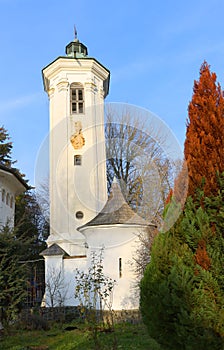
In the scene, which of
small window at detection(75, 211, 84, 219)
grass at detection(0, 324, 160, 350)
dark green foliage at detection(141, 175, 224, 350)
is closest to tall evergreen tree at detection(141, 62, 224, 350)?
dark green foliage at detection(141, 175, 224, 350)

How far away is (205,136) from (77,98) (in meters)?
17.8

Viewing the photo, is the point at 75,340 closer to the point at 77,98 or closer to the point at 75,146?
the point at 75,146

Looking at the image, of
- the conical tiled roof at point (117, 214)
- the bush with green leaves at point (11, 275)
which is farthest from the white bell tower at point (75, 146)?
the bush with green leaves at point (11, 275)

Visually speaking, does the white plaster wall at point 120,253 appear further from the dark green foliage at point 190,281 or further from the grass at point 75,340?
the dark green foliage at point 190,281

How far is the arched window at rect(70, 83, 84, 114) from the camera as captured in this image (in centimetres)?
2258

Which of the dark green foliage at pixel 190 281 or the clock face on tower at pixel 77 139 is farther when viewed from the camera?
the clock face on tower at pixel 77 139

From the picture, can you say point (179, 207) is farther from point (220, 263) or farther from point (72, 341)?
point (72, 341)

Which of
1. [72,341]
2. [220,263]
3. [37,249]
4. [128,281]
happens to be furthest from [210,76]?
[37,249]

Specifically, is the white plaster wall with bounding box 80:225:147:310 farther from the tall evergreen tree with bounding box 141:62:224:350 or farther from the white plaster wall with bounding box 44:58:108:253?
the tall evergreen tree with bounding box 141:62:224:350

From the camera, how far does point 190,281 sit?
16.5 feet

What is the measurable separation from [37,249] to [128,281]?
51.8 feet

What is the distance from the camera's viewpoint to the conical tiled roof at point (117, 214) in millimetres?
14836

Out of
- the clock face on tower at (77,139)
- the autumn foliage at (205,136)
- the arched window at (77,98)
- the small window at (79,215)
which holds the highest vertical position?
the arched window at (77,98)

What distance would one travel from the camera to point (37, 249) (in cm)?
2920
